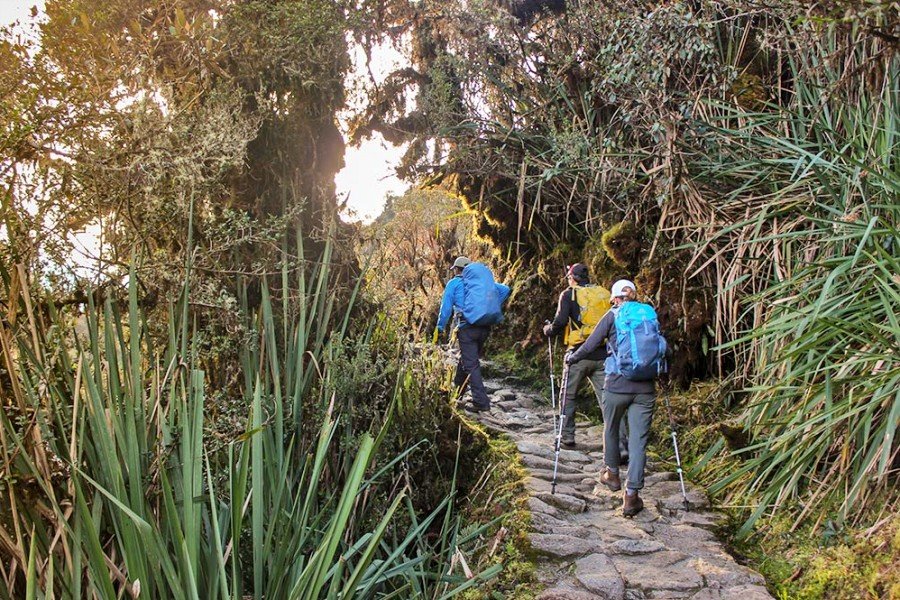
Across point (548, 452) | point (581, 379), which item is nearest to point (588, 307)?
point (581, 379)

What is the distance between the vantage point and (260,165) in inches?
223

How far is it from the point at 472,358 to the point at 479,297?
2.20 ft

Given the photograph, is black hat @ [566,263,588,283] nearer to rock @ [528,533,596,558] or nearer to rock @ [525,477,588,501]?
rock @ [525,477,588,501]

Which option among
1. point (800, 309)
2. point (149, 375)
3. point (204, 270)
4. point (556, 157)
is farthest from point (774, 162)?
point (149, 375)

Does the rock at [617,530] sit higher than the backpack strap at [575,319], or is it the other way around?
the backpack strap at [575,319]

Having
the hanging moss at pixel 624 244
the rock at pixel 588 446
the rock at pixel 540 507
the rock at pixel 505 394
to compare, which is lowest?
the rock at pixel 540 507

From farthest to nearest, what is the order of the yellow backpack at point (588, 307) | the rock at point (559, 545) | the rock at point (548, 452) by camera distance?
1. the yellow backpack at point (588, 307)
2. the rock at point (548, 452)
3. the rock at point (559, 545)

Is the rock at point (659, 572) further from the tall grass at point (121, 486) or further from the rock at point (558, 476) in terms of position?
the tall grass at point (121, 486)

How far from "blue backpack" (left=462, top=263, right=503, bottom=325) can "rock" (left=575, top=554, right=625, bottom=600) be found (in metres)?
3.58

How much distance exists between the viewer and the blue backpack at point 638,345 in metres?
5.92

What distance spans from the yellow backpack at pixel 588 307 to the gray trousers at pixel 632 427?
1.39 metres

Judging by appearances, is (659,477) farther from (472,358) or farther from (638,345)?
(472,358)

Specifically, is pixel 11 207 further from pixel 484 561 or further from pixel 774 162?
pixel 774 162

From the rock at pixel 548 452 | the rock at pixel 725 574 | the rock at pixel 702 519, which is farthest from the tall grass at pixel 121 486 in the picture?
the rock at pixel 548 452
